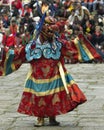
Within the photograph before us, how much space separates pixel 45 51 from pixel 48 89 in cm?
55

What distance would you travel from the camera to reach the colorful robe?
904cm

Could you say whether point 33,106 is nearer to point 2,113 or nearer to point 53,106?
point 53,106

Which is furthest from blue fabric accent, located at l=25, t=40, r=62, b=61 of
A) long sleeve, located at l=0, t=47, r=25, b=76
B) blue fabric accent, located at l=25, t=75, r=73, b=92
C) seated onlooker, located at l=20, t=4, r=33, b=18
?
seated onlooker, located at l=20, t=4, r=33, b=18

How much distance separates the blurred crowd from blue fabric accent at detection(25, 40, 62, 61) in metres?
10.5

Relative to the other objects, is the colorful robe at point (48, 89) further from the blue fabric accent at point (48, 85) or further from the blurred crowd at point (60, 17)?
the blurred crowd at point (60, 17)

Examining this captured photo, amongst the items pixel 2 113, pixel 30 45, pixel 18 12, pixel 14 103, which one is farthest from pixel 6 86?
pixel 18 12

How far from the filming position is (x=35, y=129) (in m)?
9.05

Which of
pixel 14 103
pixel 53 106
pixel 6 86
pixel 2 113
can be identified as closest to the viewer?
pixel 53 106

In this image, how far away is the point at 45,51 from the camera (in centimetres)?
913

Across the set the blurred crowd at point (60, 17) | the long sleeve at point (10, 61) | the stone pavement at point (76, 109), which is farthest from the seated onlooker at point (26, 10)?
the long sleeve at point (10, 61)

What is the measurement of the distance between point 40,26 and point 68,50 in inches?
21.2

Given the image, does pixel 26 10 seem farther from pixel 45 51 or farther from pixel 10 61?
pixel 45 51

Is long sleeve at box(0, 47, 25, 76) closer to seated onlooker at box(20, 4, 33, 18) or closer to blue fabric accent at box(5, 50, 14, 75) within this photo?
blue fabric accent at box(5, 50, 14, 75)

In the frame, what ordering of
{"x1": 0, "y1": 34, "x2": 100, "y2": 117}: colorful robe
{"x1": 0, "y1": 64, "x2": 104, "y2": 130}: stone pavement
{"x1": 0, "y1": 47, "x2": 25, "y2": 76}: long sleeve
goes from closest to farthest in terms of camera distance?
{"x1": 0, "y1": 34, "x2": 100, "y2": 117}: colorful robe → {"x1": 0, "y1": 47, "x2": 25, "y2": 76}: long sleeve → {"x1": 0, "y1": 64, "x2": 104, "y2": 130}: stone pavement
